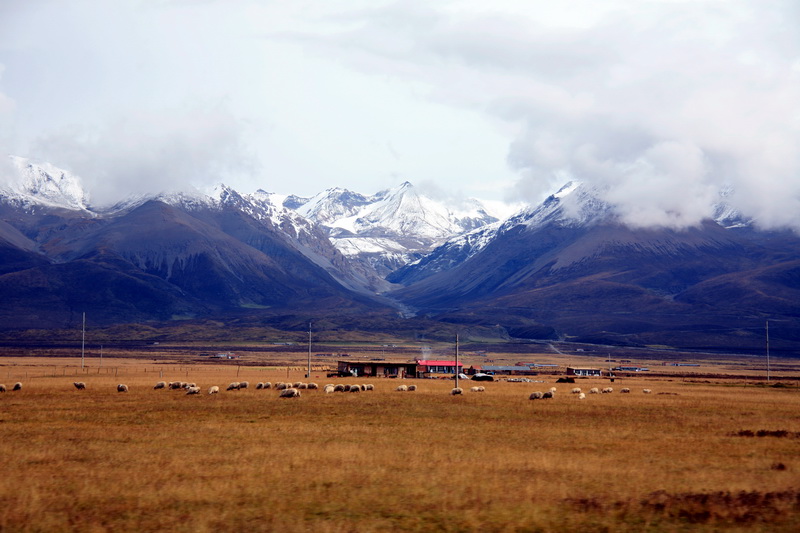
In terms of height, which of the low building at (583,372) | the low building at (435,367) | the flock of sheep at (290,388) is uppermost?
the flock of sheep at (290,388)

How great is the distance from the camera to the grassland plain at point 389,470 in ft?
69.1

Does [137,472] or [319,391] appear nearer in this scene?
[137,472]

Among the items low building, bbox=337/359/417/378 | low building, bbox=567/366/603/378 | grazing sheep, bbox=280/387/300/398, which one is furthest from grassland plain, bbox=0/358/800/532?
low building, bbox=567/366/603/378

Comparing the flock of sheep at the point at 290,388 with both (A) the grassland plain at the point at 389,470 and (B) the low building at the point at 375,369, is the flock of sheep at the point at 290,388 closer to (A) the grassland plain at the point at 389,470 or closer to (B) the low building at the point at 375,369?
(A) the grassland plain at the point at 389,470

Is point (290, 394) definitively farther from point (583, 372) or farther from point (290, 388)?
point (583, 372)

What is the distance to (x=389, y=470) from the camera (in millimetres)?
27516

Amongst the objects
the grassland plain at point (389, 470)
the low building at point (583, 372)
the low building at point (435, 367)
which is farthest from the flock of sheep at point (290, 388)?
the low building at point (583, 372)

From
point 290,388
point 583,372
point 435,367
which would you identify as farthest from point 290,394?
point 583,372

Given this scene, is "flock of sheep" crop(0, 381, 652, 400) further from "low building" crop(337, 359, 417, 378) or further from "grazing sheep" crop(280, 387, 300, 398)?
"low building" crop(337, 359, 417, 378)

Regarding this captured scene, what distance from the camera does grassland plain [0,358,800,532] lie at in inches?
829

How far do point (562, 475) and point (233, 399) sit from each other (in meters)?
34.5

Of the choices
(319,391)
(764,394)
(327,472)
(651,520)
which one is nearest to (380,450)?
(327,472)

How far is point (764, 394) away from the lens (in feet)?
253

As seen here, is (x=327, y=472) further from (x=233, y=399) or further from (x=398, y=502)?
(x=233, y=399)
